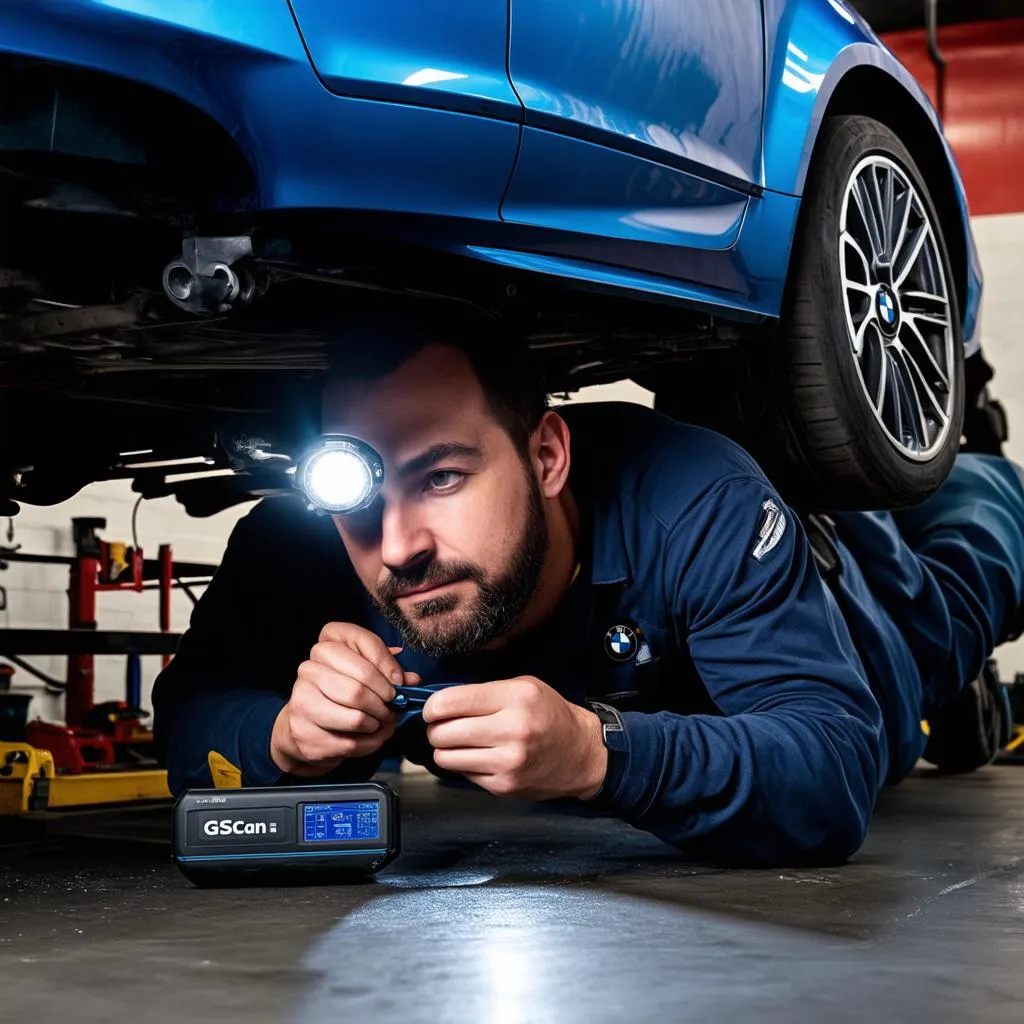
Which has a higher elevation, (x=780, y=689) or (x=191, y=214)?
(x=191, y=214)

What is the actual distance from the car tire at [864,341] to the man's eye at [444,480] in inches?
25.2

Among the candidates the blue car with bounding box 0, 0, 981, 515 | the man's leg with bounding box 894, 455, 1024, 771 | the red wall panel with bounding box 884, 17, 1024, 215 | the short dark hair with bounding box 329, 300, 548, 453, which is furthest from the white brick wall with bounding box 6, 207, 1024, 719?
the short dark hair with bounding box 329, 300, 548, 453

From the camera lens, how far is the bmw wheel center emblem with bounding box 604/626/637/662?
5.69 feet

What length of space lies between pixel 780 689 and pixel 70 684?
9.28 ft

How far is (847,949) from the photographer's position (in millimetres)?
1117

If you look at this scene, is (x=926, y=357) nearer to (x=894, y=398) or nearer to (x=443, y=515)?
(x=894, y=398)

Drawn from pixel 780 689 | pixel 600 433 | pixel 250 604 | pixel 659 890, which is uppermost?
pixel 600 433

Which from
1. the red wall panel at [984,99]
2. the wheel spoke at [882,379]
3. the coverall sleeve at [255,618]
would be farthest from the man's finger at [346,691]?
the red wall panel at [984,99]

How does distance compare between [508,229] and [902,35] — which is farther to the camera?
[902,35]

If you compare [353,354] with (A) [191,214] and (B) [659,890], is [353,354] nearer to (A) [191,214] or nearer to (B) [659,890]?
(A) [191,214]

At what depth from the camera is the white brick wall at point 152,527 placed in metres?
5.02

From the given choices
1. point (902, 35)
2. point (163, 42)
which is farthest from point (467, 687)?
point (902, 35)

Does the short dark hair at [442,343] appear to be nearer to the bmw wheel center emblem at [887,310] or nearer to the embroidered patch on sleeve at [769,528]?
the embroidered patch on sleeve at [769,528]

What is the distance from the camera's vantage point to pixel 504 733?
1318mm
